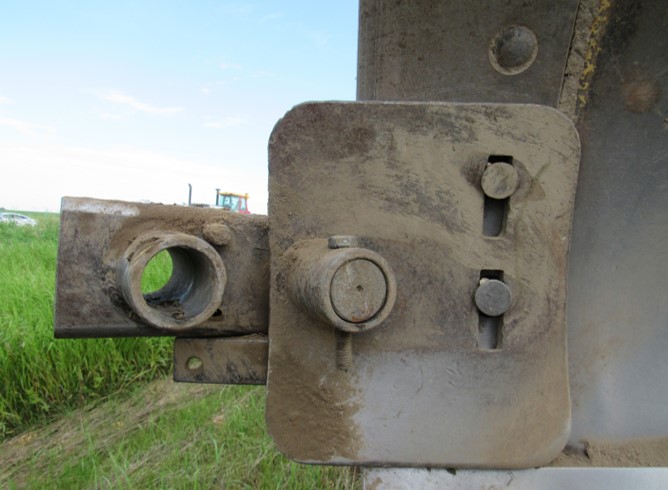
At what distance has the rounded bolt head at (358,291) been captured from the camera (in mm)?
734

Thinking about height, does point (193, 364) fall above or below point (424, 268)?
below

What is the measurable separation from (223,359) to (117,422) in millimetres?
2503

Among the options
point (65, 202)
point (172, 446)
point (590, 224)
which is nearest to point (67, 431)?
point (172, 446)

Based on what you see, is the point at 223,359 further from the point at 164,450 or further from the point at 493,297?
the point at 164,450

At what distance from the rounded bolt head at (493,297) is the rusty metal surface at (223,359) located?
0.36 m

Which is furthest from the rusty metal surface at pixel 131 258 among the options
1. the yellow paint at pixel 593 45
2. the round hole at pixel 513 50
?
the yellow paint at pixel 593 45

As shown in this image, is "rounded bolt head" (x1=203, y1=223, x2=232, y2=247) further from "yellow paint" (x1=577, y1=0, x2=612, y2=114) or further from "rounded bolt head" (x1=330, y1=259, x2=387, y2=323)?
"yellow paint" (x1=577, y1=0, x2=612, y2=114)

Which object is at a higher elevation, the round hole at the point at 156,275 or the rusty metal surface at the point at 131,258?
Answer: the rusty metal surface at the point at 131,258

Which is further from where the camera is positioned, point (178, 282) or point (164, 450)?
point (164, 450)

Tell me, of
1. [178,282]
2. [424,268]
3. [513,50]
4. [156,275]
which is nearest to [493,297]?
[424,268]

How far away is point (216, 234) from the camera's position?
0.89m

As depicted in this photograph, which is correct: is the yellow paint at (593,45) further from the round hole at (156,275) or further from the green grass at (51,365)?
the round hole at (156,275)

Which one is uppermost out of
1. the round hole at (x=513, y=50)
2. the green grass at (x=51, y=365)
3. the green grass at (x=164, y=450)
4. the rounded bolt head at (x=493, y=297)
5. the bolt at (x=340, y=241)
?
the round hole at (x=513, y=50)

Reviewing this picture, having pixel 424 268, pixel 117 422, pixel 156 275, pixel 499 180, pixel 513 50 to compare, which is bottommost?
pixel 117 422
